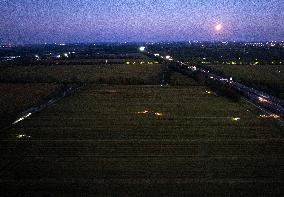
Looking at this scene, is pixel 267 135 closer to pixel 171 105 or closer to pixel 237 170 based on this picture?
pixel 237 170

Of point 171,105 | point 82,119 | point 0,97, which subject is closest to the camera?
point 82,119

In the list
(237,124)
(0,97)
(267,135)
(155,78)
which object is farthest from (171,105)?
(155,78)

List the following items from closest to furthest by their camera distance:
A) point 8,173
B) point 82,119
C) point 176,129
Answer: point 8,173, point 176,129, point 82,119

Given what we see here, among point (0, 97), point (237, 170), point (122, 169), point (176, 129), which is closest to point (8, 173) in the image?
point (122, 169)

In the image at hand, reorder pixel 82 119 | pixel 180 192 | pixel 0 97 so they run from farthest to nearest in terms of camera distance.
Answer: pixel 0 97 < pixel 82 119 < pixel 180 192

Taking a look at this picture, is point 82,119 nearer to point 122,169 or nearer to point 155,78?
point 122,169

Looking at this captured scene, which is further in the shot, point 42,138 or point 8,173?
point 42,138
